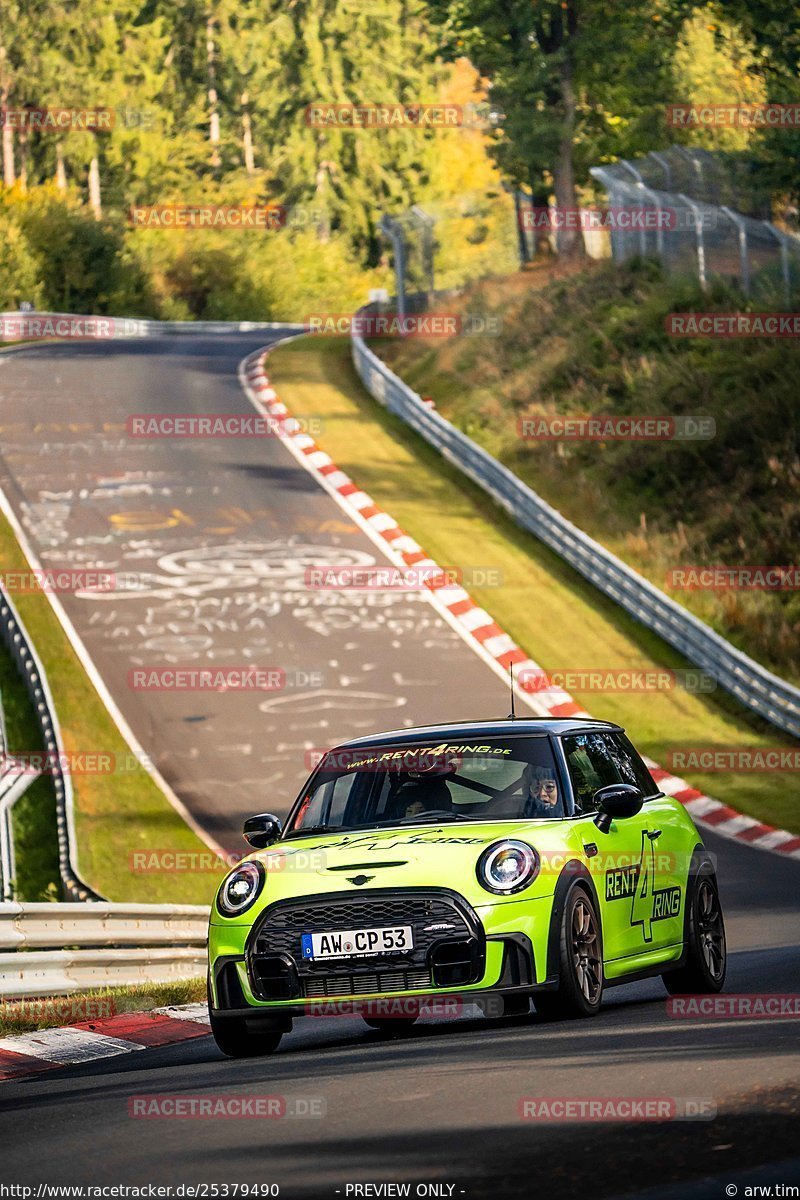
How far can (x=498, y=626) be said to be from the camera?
26828mm

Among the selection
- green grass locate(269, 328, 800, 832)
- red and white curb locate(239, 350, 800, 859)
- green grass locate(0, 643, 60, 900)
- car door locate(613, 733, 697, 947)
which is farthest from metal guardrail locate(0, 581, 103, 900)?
car door locate(613, 733, 697, 947)

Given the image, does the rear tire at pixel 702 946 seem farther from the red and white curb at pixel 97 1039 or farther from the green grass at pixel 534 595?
the green grass at pixel 534 595

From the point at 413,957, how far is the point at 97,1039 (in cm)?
250

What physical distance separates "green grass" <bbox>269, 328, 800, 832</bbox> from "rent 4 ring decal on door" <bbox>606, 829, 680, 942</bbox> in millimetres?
10415

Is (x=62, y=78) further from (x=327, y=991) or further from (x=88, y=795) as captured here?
(x=327, y=991)

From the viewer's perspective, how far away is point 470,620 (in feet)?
88.0

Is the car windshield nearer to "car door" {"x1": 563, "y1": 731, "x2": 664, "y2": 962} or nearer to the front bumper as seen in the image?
"car door" {"x1": 563, "y1": 731, "x2": 664, "y2": 962}

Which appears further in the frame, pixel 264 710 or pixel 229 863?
pixel 264 710

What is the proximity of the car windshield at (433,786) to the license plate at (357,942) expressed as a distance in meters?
0.94

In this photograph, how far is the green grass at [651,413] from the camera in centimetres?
2998

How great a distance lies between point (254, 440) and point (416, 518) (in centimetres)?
661

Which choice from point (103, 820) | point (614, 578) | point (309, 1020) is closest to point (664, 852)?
point (309, 1020)

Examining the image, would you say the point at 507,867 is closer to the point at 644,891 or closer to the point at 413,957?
the point at 413,957

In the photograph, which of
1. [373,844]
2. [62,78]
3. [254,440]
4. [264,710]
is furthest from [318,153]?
[373,844]
